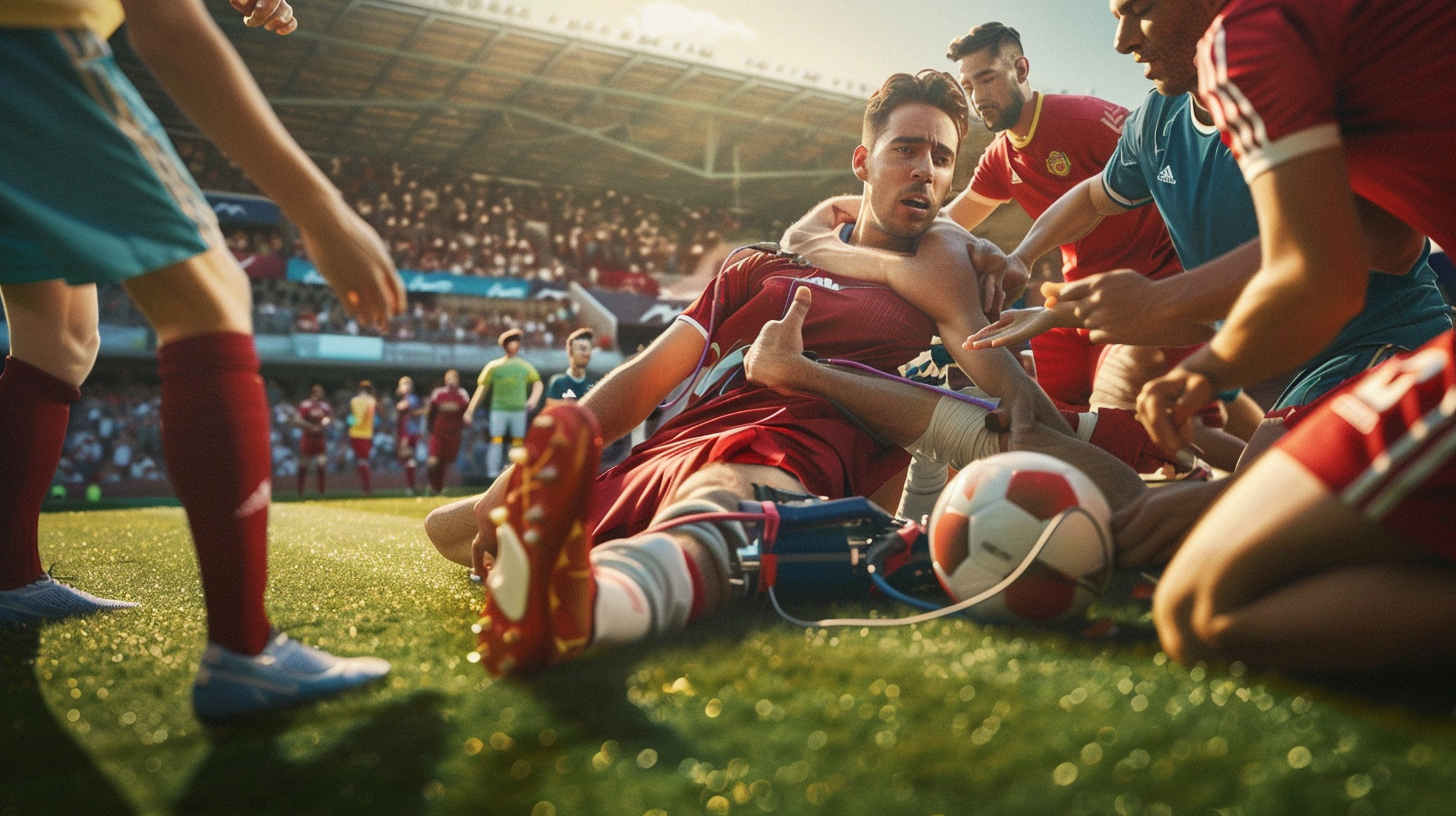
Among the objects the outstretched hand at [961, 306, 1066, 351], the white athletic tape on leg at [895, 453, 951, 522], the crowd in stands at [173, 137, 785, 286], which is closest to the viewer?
the outstretched hand at [961, 306, 1066, 351]

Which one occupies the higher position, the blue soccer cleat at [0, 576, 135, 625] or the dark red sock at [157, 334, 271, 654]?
the dark red sock at [157, 334, 271, 654]

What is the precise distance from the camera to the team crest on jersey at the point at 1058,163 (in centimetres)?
501

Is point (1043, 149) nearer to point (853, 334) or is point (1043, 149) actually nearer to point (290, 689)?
point (853, 334)

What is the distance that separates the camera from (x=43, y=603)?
2293mm

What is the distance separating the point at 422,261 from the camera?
25500mm

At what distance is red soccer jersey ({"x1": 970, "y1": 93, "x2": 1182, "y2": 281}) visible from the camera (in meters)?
4.50

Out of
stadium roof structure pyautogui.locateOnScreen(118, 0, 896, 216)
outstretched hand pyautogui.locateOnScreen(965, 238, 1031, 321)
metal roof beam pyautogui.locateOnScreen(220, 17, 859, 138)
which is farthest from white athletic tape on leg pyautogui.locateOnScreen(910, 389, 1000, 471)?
metal roof beam pyautogui.locateOnScreen(220, 17, 859, 138)

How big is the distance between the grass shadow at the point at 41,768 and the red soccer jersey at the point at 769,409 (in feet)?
3.64

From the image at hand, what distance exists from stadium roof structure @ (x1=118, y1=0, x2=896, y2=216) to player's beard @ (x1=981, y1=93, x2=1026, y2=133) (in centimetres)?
1649

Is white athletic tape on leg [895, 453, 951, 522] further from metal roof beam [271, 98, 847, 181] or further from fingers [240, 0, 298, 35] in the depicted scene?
metal roof beam [271, 98, 847, 181]

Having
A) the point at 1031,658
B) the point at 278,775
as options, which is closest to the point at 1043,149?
the point at 1031,658

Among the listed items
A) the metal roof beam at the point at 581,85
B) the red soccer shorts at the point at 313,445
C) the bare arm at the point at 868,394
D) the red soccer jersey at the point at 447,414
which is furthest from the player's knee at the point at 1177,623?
the metal roof beam at the point at 581,85

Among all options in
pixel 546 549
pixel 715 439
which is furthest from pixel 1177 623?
pixel 715 439

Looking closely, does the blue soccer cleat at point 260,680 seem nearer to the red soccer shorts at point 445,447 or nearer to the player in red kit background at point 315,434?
the red soccer shorts at point 445,447
